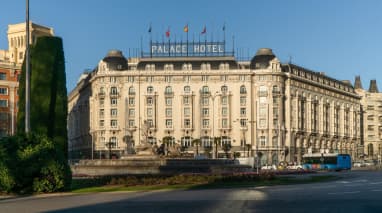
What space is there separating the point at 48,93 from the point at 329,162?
200ft

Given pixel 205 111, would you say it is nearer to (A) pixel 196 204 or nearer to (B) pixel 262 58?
(B) pixel 262 58

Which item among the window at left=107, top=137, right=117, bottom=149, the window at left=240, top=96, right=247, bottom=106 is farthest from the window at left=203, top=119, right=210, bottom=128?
the window at left=107, top=137, right=117, bottom=149

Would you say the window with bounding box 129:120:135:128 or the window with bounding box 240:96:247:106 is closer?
the window with bounding box 129:120:135:128

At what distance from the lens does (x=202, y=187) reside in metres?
38.5

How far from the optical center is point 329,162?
102 metres

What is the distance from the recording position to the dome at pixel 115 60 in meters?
157

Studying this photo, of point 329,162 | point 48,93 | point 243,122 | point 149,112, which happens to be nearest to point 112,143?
point 149,112

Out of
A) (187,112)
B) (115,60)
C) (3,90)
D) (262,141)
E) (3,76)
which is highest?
(115,60)

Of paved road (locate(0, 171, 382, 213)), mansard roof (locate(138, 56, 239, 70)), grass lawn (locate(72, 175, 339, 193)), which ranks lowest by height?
grass lawn (locate(72, 175, 339, 193))

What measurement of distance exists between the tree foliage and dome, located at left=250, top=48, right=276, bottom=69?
413 ft

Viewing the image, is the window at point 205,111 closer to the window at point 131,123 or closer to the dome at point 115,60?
the window at point 131,123

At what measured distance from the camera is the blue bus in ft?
331

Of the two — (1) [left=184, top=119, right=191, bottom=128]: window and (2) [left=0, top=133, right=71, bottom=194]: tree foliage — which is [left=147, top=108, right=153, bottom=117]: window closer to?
(1) [left=184, top=119, right=191, bottom=128]: window

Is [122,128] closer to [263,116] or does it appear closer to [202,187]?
[263,116]
